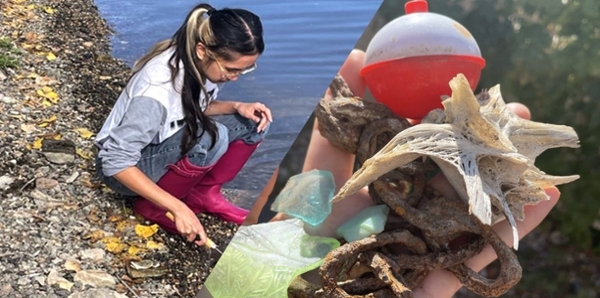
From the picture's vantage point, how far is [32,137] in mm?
576

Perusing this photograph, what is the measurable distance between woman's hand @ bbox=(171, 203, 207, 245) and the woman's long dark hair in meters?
0.05

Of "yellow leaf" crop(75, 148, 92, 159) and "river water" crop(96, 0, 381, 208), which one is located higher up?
"river water" crop(96, 0, 381, 208)

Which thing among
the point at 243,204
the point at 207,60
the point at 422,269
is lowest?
the point at 422,269

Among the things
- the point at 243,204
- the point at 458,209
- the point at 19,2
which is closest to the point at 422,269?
the point at 458,209

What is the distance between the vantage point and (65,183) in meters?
0.57

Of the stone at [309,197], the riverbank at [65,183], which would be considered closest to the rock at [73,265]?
the riverbank at [65,183]

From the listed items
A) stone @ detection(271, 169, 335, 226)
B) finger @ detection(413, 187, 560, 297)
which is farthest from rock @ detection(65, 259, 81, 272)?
finger @ detection(413, 187, 560, 297)

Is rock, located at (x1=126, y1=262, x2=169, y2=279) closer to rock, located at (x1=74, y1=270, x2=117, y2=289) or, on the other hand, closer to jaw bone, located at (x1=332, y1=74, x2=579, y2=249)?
rock, located at (x1=74, y1=270, x2=117, y2=289)

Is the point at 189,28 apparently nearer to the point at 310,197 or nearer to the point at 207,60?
the point at 207,60

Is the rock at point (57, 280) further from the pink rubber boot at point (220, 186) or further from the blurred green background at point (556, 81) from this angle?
the blurred green background at point (556, 81)

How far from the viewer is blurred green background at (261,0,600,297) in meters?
1.04

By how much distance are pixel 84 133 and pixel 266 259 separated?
0.19 m

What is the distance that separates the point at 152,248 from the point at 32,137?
13 cm

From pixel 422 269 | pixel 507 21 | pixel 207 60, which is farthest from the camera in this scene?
pixel 507 21
